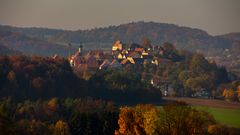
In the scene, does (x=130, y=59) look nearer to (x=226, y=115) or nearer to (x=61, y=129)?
(x=226, y=115)

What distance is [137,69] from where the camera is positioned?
377 ft

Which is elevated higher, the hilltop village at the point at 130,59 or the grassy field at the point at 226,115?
the hilltop village at the point at 130,59

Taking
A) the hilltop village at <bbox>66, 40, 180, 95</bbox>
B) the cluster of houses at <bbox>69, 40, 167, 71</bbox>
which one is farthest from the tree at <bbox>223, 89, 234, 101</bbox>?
the cluster of houses at <bbox>69, 40, 167, 71</bbox>

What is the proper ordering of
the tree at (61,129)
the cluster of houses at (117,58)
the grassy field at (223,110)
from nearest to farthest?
the tree at (61,129)
the grassy field at (223,110)
the cluster of houses at (117,58)

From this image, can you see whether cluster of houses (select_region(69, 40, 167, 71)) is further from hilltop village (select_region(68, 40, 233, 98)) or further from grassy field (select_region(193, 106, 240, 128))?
grassy field (select_region(193, 106, 240, 128))

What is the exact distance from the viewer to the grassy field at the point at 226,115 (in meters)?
55.9

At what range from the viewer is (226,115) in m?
62.4

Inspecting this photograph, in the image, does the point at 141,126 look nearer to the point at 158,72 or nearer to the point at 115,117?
the point at 115,117

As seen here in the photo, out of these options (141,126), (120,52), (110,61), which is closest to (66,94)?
(141,126)

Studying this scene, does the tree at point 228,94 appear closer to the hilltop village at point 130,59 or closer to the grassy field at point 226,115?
the grassy field at point 226,115

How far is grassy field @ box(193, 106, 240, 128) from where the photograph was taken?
183 ft

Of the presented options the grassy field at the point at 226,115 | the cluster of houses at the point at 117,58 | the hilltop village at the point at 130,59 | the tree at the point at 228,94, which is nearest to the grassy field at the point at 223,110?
the grassy field at the point at 226,115

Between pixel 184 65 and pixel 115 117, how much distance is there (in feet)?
254

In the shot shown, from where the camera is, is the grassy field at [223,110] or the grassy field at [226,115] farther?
the grassy field at [223,110]
